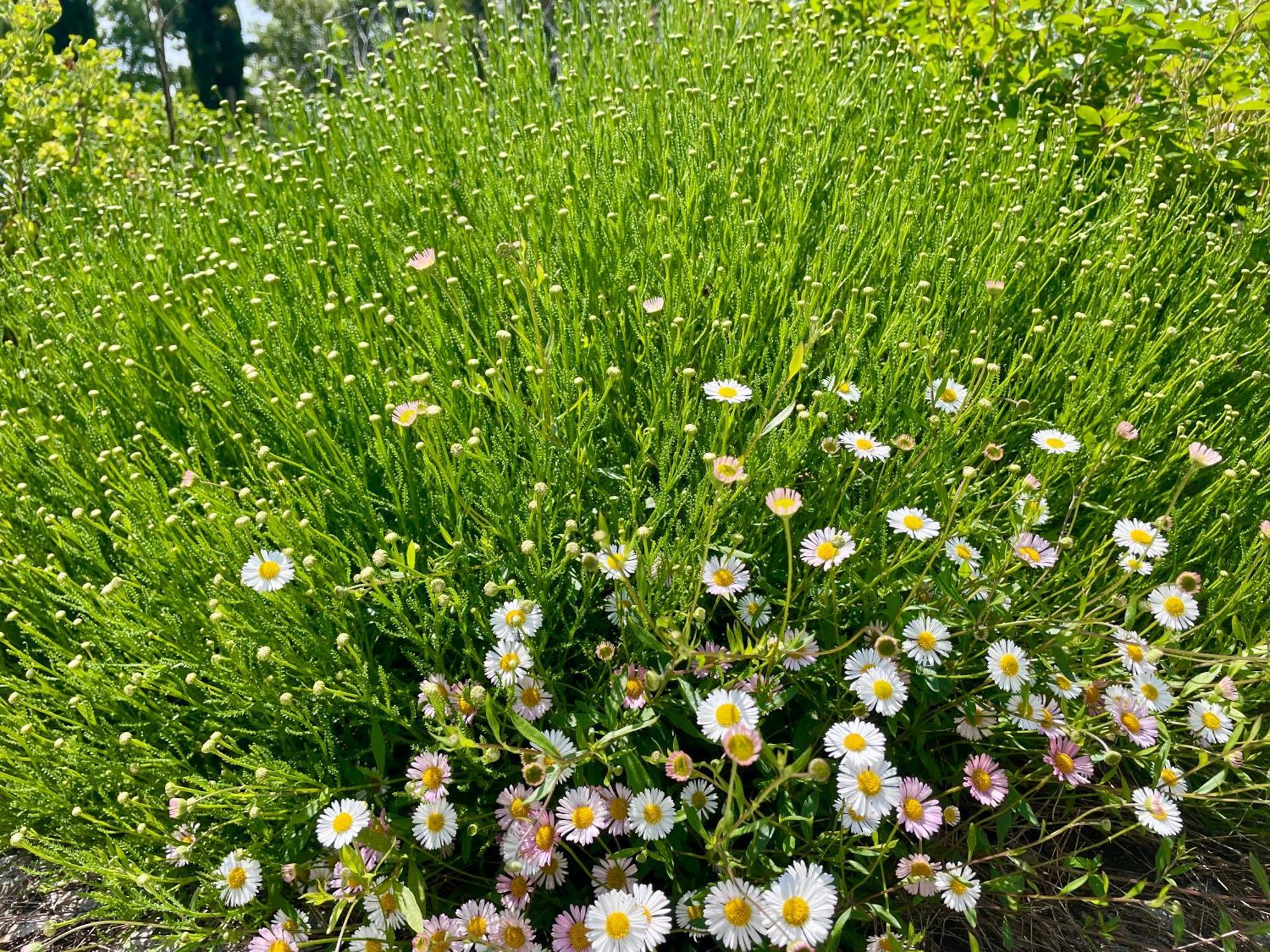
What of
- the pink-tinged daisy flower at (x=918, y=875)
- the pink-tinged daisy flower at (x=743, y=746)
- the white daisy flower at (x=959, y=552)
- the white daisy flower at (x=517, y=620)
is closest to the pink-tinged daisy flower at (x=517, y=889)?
the white daisy flower at (x=517, y=620)

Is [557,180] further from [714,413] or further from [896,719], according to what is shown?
[896,719]

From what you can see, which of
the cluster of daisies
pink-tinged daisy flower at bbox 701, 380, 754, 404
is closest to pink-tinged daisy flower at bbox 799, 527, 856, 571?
the cluster of daisies

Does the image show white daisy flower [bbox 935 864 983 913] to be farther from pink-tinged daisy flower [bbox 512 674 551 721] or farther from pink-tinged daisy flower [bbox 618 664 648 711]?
pink-tinged daisy flower [bbox 512 674 551 721]

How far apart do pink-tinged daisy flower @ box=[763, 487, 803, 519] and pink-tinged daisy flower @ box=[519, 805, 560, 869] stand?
0.75 metres

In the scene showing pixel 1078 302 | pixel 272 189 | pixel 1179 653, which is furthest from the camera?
pixel 272 189

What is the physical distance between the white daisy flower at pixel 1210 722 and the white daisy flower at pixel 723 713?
1.04 meters

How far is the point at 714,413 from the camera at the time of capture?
210cm

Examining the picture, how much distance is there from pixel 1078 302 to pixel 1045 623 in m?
1.35

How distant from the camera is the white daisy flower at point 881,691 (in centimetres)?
166

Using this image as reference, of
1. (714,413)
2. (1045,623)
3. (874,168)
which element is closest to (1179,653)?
(1045,623)

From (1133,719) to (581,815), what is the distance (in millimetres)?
1180

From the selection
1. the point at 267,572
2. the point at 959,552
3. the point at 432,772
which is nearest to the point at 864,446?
the point at 959,552

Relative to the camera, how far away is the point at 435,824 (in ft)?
5.53

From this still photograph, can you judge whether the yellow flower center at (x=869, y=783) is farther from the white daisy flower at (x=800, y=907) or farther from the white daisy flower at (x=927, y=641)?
the white daisy flower at (x=927, y=641)
